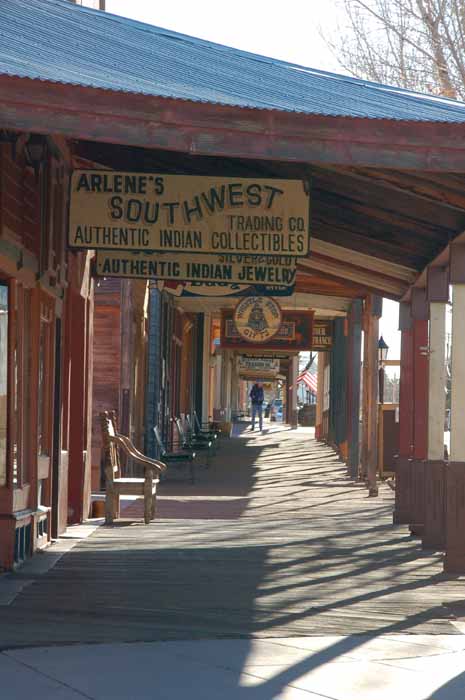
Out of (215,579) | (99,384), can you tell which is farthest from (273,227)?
(99,384)

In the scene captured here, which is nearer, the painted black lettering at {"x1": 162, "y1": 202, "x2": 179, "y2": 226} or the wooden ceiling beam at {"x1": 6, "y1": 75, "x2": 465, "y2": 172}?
the wooden ceiling beam at {"x1": 6, "y1": 75, "x2": 465, "y2": 172}

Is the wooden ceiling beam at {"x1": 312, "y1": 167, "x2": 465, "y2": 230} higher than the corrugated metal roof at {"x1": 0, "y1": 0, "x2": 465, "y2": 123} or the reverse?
the reverse

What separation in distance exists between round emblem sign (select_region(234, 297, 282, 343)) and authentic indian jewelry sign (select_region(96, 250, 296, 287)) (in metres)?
13.8

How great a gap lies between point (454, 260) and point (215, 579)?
3.13 m

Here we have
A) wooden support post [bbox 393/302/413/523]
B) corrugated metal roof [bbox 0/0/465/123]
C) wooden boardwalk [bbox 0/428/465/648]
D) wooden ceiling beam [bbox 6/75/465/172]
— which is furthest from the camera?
wooden support post [bbox 393/302/413/523]

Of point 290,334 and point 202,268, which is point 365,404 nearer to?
point 290,334

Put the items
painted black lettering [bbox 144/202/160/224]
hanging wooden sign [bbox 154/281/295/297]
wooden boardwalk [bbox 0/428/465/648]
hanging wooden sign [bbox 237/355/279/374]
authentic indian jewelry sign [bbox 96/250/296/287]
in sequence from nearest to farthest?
wooden boardwalk [bbox 0/428/465/648]
painted black lettering [bbox 144/202/160/224]
authentic indian jewelry sign [bbox 96/250/296/287]
hanging wooden sign [bbox 154/281/295/297]
hanging wooden sign [bbox 237/355/279/374]

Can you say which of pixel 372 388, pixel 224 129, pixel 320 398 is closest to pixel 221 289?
pixel 372 388

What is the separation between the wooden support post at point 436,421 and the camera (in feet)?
39.3

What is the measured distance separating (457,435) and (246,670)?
14.3 feet

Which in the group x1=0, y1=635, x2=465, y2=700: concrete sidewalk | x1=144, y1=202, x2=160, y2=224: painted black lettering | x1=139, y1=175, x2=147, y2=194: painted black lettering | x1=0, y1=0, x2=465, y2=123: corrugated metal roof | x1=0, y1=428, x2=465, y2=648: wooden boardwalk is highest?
x1=0, y1=0, x2=465, y2=123: corrugated metal roof

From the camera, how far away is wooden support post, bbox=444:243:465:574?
33.0 feet

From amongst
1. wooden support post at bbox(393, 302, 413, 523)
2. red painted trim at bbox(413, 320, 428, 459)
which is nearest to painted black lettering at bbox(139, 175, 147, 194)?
red painted trim at bbox(413, 320, 428, 459)

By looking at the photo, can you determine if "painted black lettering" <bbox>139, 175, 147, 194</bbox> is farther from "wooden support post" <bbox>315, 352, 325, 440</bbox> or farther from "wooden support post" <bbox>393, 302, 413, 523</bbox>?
"wooden support post" <bbox>315, 352, 325, 440</bbox>
